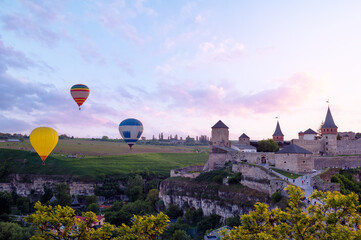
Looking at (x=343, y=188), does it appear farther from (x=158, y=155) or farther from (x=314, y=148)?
(x=158, y=155)

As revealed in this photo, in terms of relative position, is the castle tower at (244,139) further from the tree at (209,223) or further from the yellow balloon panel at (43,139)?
the yellow balloon panel at (43,139)

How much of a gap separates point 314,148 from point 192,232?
81.9 feet

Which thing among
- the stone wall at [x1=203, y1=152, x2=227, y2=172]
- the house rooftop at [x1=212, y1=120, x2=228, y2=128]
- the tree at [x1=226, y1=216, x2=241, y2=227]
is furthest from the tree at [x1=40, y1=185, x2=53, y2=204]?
the tree at [x1=226, y1=216, x2=241, y2=227]

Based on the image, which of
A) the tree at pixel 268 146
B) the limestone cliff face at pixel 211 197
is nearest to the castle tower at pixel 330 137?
the tree at pixel 268 146

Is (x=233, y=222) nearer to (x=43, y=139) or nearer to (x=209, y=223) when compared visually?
(x=209, y=223)

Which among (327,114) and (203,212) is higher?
(327,114)

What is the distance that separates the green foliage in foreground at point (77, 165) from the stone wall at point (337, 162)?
4910 centimetres

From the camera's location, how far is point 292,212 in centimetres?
1552

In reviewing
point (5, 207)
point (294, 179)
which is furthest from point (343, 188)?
point (5, 207)

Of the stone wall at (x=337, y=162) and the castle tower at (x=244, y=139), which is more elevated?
the castle tower at (x=244, y=139)

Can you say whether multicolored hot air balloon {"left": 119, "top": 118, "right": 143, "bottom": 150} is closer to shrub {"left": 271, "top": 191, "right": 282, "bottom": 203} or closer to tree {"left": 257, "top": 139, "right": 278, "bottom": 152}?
tree {"left": 257, "top": 139, "right": 278, "bottom": 152}

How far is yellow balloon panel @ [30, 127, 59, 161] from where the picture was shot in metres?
41.8

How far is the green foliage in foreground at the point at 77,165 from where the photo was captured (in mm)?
85500

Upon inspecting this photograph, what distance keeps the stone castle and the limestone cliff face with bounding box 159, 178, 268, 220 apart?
5.53 metres
